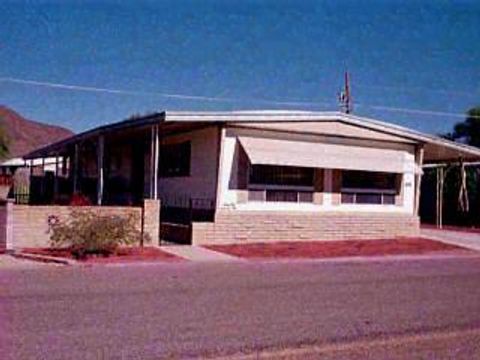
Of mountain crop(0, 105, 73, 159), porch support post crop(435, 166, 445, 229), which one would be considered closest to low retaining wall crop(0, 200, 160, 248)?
porch support post crop(435, 166, 445, 229)

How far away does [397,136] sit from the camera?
23.7 meters

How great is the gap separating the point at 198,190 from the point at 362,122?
5.55 m

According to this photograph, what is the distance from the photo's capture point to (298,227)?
21.5 meters

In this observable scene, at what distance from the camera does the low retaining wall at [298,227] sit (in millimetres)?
19922

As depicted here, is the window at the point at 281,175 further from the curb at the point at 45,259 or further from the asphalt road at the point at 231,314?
the curb at the point at 45,259

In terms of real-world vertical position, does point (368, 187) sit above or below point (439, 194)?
above

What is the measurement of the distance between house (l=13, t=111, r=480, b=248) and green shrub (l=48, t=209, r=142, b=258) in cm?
157

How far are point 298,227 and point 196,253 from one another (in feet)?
16.3

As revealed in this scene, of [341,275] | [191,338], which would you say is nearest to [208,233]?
[341,275]

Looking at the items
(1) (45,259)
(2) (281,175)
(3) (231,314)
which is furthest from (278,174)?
(3) (231,314)

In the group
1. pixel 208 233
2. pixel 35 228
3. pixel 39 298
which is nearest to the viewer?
pixel 39 298

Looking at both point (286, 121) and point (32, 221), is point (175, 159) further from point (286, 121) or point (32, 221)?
point (32, 221)

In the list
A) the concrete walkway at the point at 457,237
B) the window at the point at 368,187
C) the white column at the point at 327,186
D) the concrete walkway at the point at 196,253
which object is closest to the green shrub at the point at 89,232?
the concrete walkway at the point at 196,253

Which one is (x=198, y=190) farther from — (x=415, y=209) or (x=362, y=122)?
(x=415, y=209)
